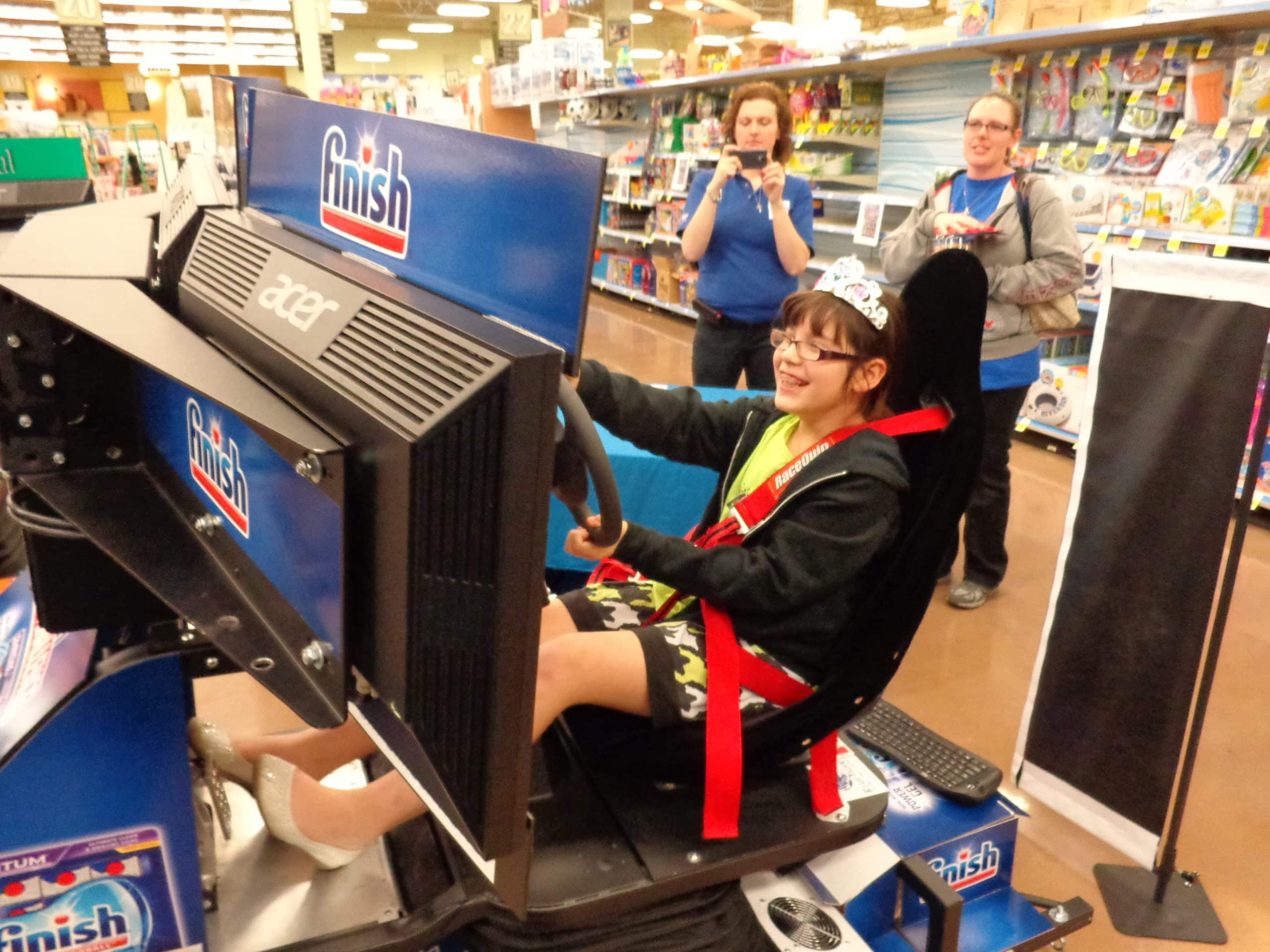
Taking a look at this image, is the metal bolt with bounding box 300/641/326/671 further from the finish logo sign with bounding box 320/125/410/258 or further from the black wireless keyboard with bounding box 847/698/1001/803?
the black wireless keyboard with bounding box 847/698/1001/803

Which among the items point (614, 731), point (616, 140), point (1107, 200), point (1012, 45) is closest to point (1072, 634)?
point (614, 731)

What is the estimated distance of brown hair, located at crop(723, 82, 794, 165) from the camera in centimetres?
303

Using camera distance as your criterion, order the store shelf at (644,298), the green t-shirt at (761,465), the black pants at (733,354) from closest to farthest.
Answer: the green t-shirt at (761,465) < the black pants at (733,354) < the store shelf at (644,298)

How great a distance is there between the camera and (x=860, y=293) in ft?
4.72

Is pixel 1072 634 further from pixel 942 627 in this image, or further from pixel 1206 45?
pixel 1206 45

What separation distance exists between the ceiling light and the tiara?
15.7m

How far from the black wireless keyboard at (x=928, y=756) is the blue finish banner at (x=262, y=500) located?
111cm

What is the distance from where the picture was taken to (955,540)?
128 cm

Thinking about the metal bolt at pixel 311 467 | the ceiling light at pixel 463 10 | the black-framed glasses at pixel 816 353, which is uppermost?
the ceiling light at pixel 463 10

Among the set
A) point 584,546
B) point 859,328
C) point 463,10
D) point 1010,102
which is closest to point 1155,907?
point 859,328

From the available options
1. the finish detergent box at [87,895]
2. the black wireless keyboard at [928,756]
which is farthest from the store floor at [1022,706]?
the finish detergent box at [87,895]

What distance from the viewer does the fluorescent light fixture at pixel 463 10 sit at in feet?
49.8

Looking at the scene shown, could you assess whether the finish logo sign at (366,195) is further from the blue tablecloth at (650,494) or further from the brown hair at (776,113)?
the brown hair at (776,113)

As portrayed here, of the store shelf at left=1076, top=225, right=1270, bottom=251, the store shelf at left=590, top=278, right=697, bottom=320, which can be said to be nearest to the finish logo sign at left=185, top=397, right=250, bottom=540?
the store shelf at left=1076, top=225, right=1270, bottom=251
